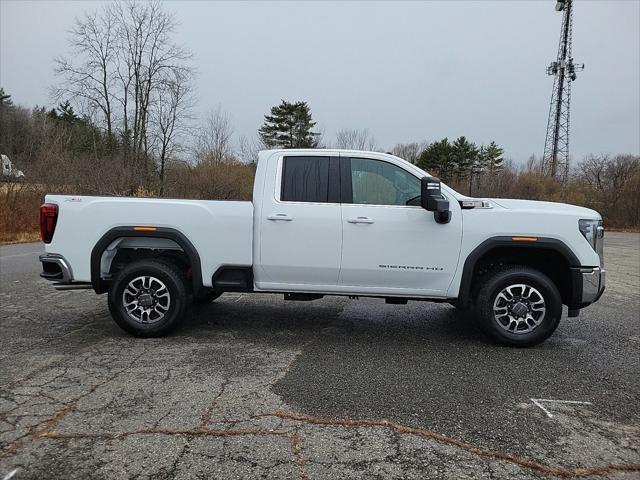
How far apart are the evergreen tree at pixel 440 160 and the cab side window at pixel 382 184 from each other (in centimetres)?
4261

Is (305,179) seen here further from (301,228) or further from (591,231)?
(591,231)

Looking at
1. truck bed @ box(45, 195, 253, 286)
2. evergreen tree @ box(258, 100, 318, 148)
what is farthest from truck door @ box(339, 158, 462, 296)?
evergreen tree @ box(258, 100, 318, 148)

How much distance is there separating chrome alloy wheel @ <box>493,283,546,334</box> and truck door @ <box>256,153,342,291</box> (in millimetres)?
1807

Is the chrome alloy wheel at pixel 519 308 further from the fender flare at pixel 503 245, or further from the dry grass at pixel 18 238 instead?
the dry grass at pixel 18 238

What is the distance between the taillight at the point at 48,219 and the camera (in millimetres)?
5250

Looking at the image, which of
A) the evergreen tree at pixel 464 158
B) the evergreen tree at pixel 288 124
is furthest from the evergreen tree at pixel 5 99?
the evergreen tree at pixel 464 158

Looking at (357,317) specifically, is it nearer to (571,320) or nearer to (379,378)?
(379,378)

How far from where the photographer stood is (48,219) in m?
5.26

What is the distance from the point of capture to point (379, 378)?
Result: 4250 mm

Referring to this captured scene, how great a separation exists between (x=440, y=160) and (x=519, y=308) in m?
44.2

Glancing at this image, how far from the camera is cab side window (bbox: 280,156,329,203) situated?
17.4ft

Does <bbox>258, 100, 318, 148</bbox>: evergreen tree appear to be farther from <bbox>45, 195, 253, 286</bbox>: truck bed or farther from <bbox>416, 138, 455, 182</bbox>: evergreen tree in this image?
<bbox>45, 195, 253, 286</bbox>: truck bed

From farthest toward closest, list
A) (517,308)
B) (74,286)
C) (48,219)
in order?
(74,286) < (48,219) < (517,308)

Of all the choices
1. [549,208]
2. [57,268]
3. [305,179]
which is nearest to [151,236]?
[57,268]
